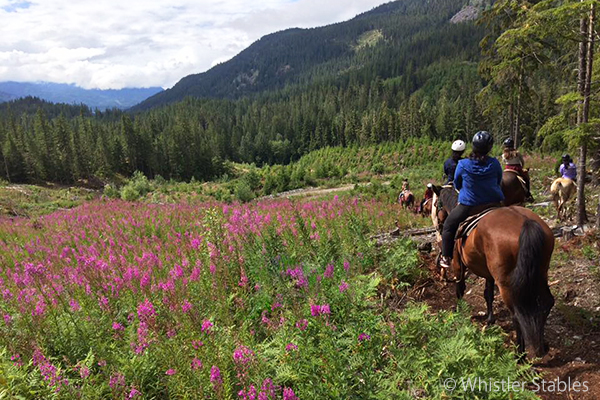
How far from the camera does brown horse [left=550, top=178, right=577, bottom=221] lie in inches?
437

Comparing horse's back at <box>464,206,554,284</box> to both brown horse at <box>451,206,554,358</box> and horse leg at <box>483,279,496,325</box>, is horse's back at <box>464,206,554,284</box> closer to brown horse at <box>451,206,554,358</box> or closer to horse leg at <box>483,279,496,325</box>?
brown horse at <box>451,206,554,358</box>

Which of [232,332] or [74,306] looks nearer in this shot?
[232,332]

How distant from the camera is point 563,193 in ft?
36.9

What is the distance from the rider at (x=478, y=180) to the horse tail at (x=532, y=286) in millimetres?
1227

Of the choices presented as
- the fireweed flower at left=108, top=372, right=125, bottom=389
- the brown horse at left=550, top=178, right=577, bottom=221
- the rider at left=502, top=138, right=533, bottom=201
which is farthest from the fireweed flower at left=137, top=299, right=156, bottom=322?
the brown horse at left=550, top=178, right=577, bottom=221

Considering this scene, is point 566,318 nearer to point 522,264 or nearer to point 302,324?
point 522,264

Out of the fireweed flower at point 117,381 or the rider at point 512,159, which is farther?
the rider at point 512,159

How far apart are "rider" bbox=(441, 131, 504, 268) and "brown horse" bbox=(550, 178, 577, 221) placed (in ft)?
26.3

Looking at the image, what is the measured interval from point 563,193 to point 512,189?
228 inches

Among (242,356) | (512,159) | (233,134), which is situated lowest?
(242,356)

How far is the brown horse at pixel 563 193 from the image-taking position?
11098mm

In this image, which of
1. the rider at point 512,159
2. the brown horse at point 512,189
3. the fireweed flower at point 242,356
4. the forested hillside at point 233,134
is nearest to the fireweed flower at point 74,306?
the fireweed flower at point 242,356

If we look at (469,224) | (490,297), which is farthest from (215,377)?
(490,297)

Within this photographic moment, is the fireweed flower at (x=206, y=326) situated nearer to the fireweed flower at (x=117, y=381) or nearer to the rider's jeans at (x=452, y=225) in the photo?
the fireweed flower at (x=117, y=381)
